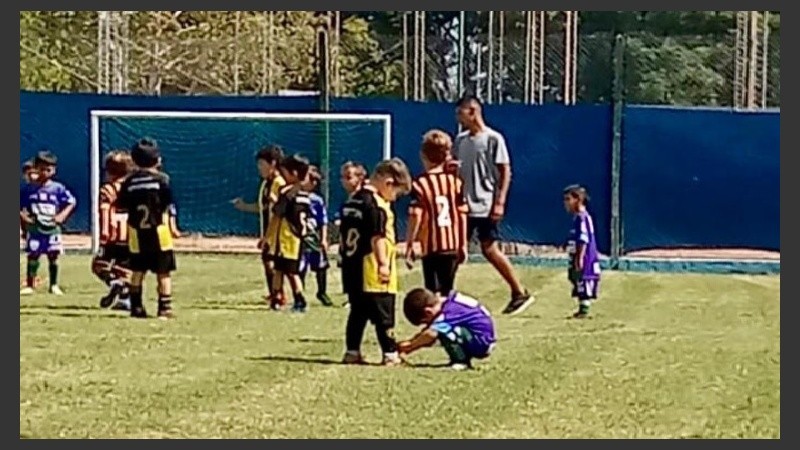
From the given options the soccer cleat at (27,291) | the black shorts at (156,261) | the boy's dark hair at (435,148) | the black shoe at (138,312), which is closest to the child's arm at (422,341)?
the boy's dark hair at (435,148)

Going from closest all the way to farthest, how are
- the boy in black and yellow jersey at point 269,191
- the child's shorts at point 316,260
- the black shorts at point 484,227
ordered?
the black shorts at point 484,227
the boy in black and yellow jersey at point 269,191
the child's shorts at point 316,260

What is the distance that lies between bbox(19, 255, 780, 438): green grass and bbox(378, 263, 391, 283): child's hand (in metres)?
0.45

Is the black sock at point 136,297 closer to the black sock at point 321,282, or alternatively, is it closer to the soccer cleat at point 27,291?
the soccer cleat at point 27,291

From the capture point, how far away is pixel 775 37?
68.0 ft

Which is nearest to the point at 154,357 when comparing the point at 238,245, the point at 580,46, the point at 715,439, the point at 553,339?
the point at 553,339

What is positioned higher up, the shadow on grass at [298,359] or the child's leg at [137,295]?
the child's leg at [137,295]

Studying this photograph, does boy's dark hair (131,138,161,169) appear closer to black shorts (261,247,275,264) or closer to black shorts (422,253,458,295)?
black shorts (261,247,275,264)

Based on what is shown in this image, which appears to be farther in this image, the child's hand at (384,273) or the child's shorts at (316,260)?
the child's shorts at (316,260)

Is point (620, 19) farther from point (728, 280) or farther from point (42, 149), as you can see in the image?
point (42, 149)

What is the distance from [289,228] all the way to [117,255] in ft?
4.05

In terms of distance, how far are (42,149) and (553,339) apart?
10.6 meters

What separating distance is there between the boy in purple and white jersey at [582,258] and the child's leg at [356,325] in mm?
3665

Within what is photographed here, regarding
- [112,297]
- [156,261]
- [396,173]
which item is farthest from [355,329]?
[112,297]

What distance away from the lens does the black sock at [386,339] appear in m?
9.55
